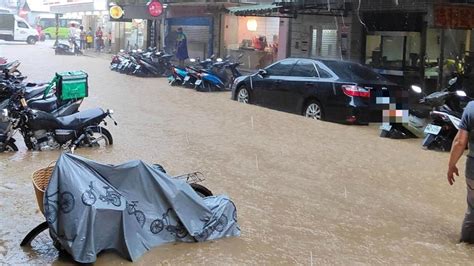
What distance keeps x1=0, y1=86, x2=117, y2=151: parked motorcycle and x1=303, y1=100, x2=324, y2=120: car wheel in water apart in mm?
5167

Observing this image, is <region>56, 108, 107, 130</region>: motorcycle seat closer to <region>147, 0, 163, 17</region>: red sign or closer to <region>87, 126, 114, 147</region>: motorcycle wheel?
<region>87, 126, 114, 147</region>: motorcycle wheel

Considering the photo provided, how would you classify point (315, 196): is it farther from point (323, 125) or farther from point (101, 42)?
point (101, 42)

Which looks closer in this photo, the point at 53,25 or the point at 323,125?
the point at 323,125

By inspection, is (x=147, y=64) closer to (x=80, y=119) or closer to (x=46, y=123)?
(x=80, y=119)

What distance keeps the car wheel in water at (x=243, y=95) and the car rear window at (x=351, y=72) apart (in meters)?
2.99

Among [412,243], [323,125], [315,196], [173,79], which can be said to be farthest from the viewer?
[173,79]

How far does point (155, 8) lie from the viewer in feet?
97.2

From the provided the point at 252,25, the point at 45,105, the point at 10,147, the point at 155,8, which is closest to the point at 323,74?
the point at 45,105

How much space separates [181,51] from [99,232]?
924 inches

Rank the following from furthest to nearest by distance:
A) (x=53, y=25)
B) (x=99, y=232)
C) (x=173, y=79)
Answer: (x=53, y=25), (x=173, y=79), (x=99, y=232)

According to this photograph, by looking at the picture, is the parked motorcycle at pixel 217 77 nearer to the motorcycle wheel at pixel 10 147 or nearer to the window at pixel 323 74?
the window at pixel 323 74

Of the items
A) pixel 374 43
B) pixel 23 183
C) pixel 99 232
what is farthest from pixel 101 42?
pixel 99 232

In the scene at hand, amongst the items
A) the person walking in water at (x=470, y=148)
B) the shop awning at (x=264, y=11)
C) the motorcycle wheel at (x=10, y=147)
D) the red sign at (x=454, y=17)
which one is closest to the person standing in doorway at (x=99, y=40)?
the shop awning at (x=264, y=11)

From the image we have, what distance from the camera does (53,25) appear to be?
6159cm
